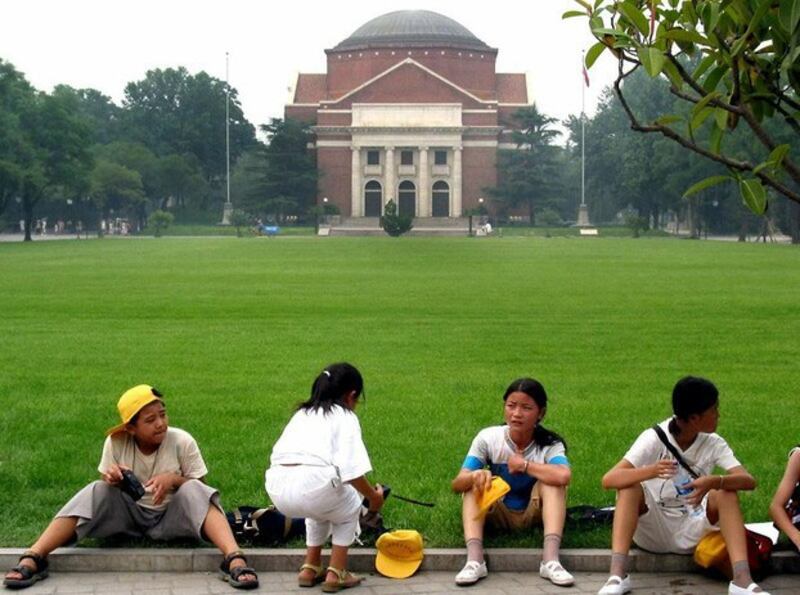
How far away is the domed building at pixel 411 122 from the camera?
10088cm

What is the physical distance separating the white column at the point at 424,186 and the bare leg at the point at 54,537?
95.3 m

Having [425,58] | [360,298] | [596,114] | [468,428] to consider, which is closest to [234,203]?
[425,58]

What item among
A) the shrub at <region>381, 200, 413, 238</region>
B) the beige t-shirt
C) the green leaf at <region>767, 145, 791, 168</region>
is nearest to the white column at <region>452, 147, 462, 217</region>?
the shrub at <region>381, 200, 413, 238</region>

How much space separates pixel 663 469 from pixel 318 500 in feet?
5.54

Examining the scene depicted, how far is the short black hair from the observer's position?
6426mm

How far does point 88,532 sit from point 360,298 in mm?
19029

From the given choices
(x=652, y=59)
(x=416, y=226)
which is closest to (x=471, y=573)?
(x=652, y=59)

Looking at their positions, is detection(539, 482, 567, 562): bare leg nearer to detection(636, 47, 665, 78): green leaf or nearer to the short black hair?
the short black hair

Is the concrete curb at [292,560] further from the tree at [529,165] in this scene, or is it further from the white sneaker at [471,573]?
the tree at [529,165]

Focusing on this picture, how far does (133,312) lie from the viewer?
22.7 meters

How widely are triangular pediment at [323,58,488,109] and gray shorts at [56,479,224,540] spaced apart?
9497 centimetres

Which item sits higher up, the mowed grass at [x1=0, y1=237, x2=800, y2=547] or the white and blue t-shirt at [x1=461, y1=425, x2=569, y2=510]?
the white and blue t-shirt at [x1=461, y1=425, x2=569, y2=510]

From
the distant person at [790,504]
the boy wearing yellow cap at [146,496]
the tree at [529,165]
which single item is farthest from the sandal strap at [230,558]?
the tree at [529,165]

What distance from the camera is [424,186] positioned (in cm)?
10238
